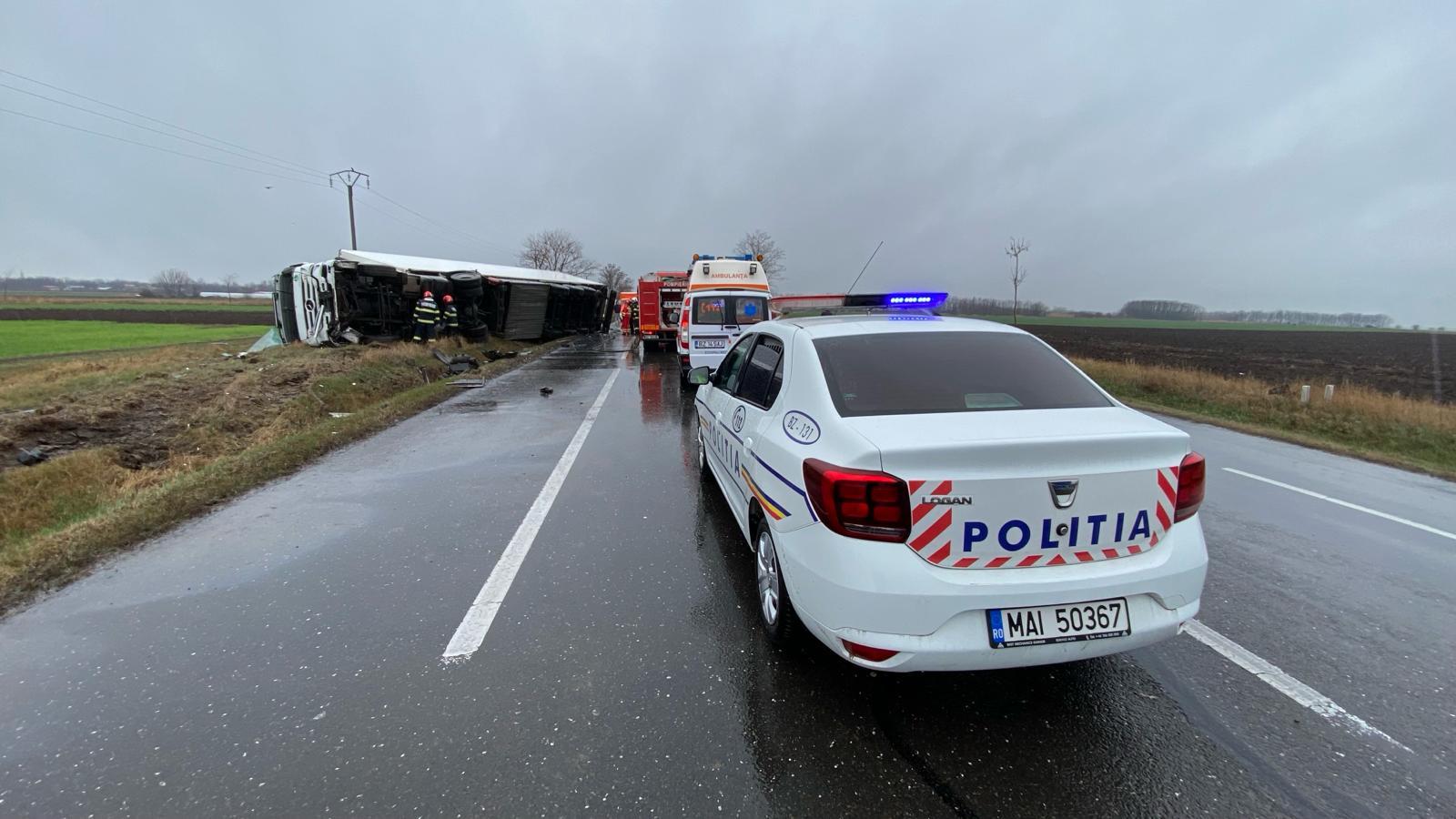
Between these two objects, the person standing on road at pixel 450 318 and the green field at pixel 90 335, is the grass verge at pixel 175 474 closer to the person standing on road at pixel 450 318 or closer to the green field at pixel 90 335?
the person standing on road at pixel 450 318

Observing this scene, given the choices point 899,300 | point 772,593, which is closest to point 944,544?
point 772,593

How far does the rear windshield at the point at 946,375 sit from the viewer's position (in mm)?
2963

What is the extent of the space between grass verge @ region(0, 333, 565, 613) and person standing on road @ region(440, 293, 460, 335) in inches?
260

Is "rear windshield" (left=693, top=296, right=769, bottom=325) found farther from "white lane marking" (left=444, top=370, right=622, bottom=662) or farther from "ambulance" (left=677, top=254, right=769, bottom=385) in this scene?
"white lane marking" (left=444, top=370, right=622, bottom=662)

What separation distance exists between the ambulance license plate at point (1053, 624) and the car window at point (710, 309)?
10082mm

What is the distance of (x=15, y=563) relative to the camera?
3963mm

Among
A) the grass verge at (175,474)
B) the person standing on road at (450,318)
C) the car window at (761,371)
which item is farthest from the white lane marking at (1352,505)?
the person standing on road at (450,318)

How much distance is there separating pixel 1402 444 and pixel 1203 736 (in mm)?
11254

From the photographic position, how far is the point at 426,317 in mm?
16984

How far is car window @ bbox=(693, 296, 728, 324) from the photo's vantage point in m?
12.1

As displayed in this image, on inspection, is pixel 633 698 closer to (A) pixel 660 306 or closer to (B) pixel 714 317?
(B) pixel 714 317

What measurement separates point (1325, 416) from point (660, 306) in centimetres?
1817

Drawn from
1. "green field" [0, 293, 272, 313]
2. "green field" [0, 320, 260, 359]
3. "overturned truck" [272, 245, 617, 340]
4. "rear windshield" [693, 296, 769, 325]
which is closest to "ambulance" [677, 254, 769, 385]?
"rear windshield" [693, 296, 769, 325]

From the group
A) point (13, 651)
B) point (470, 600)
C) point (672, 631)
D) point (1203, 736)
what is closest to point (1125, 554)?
point (1203, 736)
